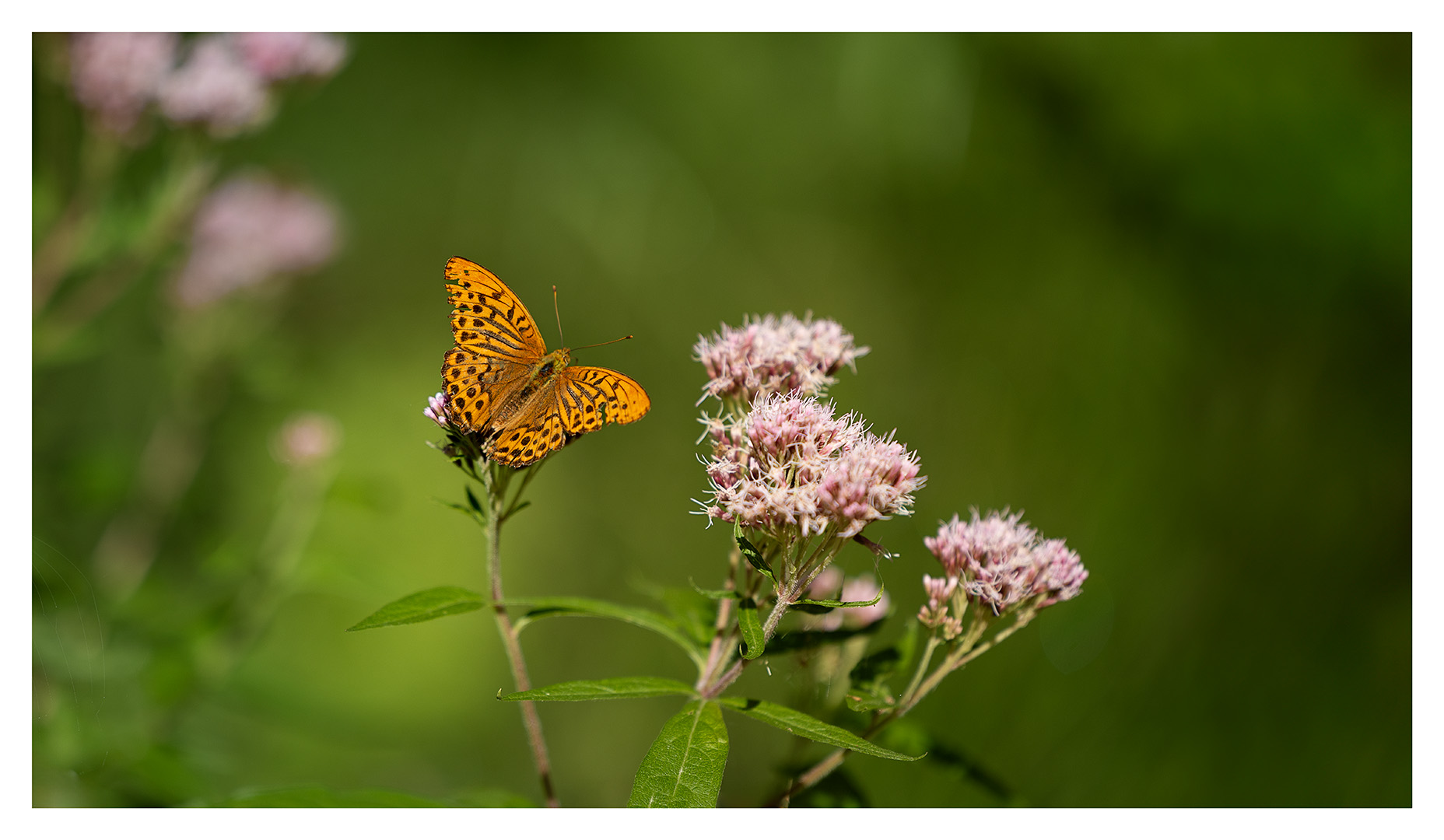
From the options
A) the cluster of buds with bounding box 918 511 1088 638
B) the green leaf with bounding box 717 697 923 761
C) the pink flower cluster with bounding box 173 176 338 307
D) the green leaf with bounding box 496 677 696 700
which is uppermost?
the pink flower cluster with bounding box 173 176 338 307

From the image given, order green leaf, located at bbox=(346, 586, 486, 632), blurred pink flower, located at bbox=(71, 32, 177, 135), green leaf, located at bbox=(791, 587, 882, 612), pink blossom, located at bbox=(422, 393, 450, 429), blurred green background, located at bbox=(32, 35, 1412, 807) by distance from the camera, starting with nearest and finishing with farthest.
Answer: green leaf, located at bbox=(791, 587, 882, 612) < green leaf, located at bbox=(346, 586, 486, 632) < pink blossom, located at bbox=(422, 393, 450, 429) < blurred pink flower, located at bbox=(71, 32, 177, 135) < blurred green background, located at bbox=(32, 35, 1412, 807)

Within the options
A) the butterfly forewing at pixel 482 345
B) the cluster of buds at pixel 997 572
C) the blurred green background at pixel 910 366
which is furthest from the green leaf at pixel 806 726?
the blurred green background at pixel 910 366

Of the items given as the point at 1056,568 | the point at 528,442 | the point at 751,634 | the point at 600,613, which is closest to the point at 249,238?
the point at 528,442

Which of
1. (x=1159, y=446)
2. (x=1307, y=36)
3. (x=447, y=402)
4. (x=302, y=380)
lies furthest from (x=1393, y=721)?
(x=302, y=380)

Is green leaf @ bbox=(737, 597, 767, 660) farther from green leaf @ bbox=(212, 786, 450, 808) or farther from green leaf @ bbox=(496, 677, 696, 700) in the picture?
green leaf @ bbox=(212, 786, 450, 808)

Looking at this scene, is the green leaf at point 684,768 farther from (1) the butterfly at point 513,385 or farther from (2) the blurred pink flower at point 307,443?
(2) the blurred pink flower at point 307,443

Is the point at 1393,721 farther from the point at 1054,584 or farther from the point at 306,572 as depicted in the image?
the point at 306,572

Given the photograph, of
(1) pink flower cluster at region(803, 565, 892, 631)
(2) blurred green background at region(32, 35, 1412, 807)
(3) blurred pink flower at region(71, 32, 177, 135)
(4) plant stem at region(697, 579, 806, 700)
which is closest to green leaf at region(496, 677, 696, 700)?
(4) plant stem at region(697, 579, 806, 700)
